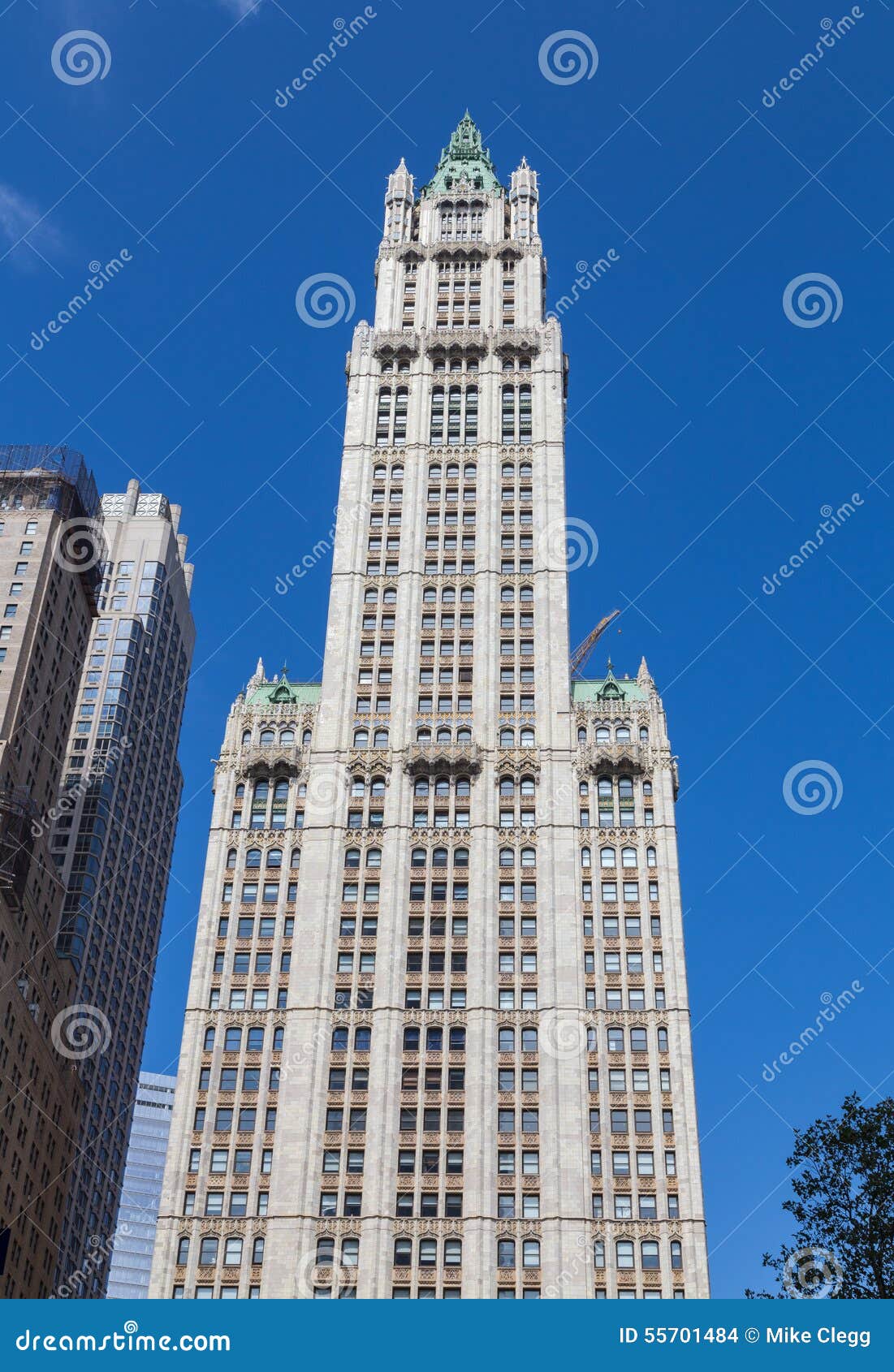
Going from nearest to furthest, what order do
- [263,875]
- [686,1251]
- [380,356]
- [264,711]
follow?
1. [686,1251]
2. [263,875]
3. [264,711]
4. [380,356]

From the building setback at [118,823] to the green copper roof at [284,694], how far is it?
122 ft

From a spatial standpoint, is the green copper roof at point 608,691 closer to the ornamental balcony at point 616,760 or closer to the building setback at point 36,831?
the ornamental balcony at point 616,760

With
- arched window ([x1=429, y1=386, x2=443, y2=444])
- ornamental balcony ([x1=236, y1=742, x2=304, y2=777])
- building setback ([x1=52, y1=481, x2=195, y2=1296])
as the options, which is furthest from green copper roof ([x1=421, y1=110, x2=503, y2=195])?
ornamental balcony ([x1=236, y1=742, x2=304, y2=777])

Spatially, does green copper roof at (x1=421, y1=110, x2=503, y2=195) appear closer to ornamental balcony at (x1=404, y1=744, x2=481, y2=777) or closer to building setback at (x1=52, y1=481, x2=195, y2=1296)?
building setback at (x1=52, y1=481, x2=195, y2=1296)

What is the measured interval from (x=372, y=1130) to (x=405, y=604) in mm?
40565

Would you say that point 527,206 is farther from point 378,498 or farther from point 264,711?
point 264,711

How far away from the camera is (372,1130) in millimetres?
87625

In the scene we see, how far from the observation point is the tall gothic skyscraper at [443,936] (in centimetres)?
8419

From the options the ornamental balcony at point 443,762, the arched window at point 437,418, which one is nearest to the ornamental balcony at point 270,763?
the ornamental balcony at point 443,762

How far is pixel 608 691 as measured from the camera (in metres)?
111

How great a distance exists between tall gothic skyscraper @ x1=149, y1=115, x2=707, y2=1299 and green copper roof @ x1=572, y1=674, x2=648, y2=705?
0.33 meters

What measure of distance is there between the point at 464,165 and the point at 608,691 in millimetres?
67689

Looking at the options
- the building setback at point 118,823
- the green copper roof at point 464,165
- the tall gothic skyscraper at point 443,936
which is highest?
the green copper roof at point 464,165

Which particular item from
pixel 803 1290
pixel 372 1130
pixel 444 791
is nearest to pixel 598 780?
pixel 444 791
